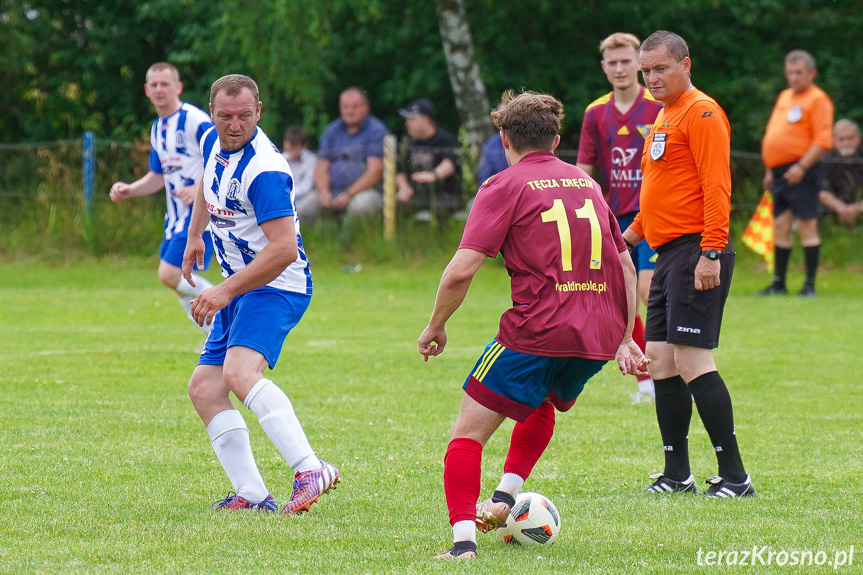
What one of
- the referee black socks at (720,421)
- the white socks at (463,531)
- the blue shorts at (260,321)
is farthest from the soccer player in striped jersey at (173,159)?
the white socks at (463,531)

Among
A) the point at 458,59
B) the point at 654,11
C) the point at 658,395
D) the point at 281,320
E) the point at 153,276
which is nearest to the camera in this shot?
the point at 281,320

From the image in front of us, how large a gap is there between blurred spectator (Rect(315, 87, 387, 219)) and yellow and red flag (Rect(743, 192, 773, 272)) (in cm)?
533

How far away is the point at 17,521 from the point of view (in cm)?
470

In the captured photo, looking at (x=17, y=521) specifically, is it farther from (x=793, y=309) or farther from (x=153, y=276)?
(x=153, y=276)

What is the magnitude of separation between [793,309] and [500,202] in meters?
9.33

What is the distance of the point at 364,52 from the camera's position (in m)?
21.0

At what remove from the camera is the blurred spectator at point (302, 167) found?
53.9 ft

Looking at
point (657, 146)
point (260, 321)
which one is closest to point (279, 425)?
point (260, 321)

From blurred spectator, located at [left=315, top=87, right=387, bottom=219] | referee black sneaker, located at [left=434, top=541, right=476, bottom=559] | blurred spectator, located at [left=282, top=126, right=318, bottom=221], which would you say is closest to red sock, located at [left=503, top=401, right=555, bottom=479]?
referee black sneaker, located at [left=434, top=541, right=476, bottom=559]

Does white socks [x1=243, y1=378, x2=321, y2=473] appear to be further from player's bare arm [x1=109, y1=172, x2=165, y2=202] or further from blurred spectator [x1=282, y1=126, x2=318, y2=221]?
blurred spectator [x1=282, y1=126, x2=318, y2=221]

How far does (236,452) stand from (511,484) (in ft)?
4.22

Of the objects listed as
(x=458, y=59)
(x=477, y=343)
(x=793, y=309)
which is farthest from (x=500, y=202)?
(x=458, y=59)

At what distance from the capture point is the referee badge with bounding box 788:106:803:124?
44.9 ft

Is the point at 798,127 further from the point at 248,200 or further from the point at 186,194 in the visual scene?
the point at 248,200
